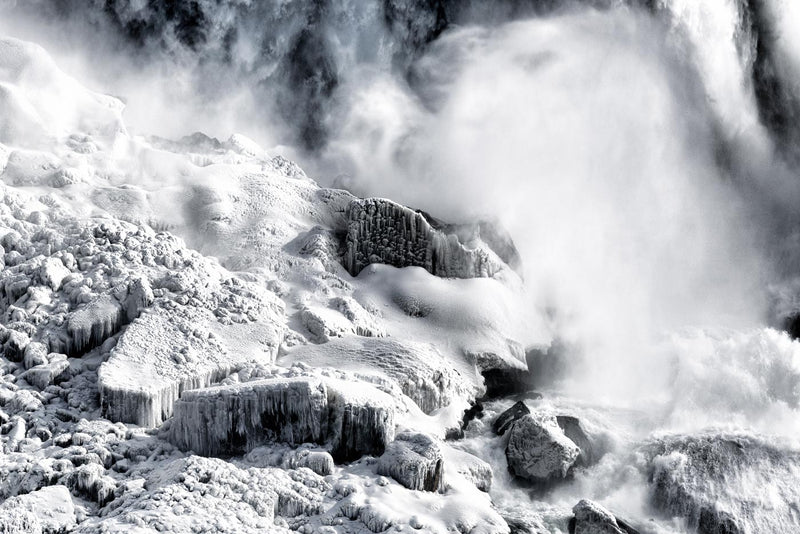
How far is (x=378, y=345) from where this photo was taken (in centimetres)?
2566

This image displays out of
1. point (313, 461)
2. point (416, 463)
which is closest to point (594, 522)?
point (416, 463)

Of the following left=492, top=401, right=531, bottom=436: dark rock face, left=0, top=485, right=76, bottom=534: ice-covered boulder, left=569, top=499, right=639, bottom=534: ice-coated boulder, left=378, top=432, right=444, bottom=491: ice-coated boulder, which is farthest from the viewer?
left=492, top=401, right=531, bottom=436: dark rock face

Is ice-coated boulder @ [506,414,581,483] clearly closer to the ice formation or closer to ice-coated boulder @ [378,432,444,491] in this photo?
the ice formation

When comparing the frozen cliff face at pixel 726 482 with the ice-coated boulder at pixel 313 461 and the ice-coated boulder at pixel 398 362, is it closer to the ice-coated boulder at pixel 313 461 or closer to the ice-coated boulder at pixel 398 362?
the ice-coated boulder at pixel 398 362

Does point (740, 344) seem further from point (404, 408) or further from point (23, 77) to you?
point (23, 77)

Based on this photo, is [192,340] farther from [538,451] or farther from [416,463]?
[538,451]

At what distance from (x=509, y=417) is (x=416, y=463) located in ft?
22.1

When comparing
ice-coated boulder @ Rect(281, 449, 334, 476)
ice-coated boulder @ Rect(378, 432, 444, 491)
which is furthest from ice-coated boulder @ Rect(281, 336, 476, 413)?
ice-coated boulder @ Rect(281, 449, 334, 476)

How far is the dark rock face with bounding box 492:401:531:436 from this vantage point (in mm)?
24312

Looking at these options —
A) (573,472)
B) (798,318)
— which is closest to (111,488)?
(573,472)

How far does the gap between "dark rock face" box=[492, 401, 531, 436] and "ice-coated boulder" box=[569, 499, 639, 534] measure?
439cm

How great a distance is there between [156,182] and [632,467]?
21.5 meters

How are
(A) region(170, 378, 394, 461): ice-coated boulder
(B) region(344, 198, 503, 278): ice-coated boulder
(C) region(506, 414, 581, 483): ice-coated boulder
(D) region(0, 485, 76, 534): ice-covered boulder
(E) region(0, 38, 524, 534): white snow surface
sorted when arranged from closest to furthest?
(D) region(0, 485, 76, 534): ice-covered boulder < (E) region(0, 38, 524, 534): white snow surface < (A) region(170, 378, 394, 461): ice-coated boulder < (C) region(506, 414, 581, 483): ice-coated boulder < (B) region(344, 198, 503, 278): ice-coated boulder

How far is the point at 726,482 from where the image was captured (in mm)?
22031
